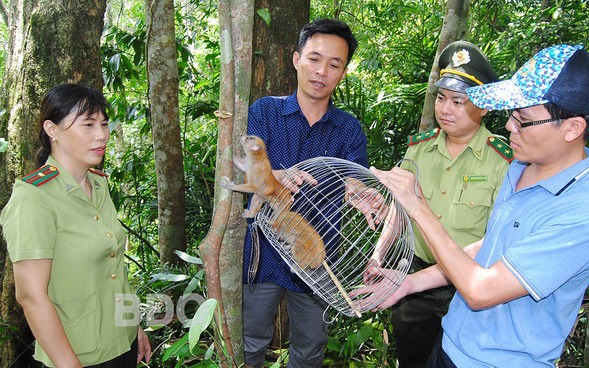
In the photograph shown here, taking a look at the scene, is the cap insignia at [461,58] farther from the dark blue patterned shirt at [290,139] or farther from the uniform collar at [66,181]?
the uniform collar at [66,181]

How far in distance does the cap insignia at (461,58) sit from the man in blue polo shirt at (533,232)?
109 centimetres

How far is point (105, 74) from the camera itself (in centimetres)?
438

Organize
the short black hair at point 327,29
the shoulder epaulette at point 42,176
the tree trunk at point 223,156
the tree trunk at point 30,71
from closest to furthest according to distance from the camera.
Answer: the tree trunk at point 223,156, the shoulder epaulette at point 42,176, the short black hair at point 327,29, the tree trunk at point 30,71

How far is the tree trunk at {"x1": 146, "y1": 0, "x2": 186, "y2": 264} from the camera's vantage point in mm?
4141

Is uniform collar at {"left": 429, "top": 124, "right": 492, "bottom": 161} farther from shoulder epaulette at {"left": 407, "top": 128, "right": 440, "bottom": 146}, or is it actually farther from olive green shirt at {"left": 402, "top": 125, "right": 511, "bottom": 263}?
shoulder epaulette at {"left": 407, "top": 128, "right": 440, "bottom": 146}

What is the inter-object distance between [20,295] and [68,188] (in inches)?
19.1

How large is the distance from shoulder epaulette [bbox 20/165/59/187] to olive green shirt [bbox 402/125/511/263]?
6.94 ft

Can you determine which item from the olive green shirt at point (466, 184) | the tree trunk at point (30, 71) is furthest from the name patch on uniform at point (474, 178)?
the tree trunk at point (30, 71)

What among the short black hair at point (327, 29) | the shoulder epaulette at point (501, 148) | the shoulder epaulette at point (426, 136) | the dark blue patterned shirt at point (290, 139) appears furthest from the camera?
the shoulder epaulette at point (426, 136)

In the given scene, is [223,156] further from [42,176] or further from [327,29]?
[327,29]

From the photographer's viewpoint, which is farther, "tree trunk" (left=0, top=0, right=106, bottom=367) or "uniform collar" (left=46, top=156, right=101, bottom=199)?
"tree trunk" (left=0, top=0, right=106, bottom=367)

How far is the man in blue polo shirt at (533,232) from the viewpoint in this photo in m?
1.44

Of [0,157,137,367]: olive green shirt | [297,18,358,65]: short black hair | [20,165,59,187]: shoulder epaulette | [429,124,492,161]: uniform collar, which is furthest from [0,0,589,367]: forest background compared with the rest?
[429,124,492,161]: uniform collar

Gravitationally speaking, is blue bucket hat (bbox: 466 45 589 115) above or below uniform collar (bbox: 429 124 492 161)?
above
